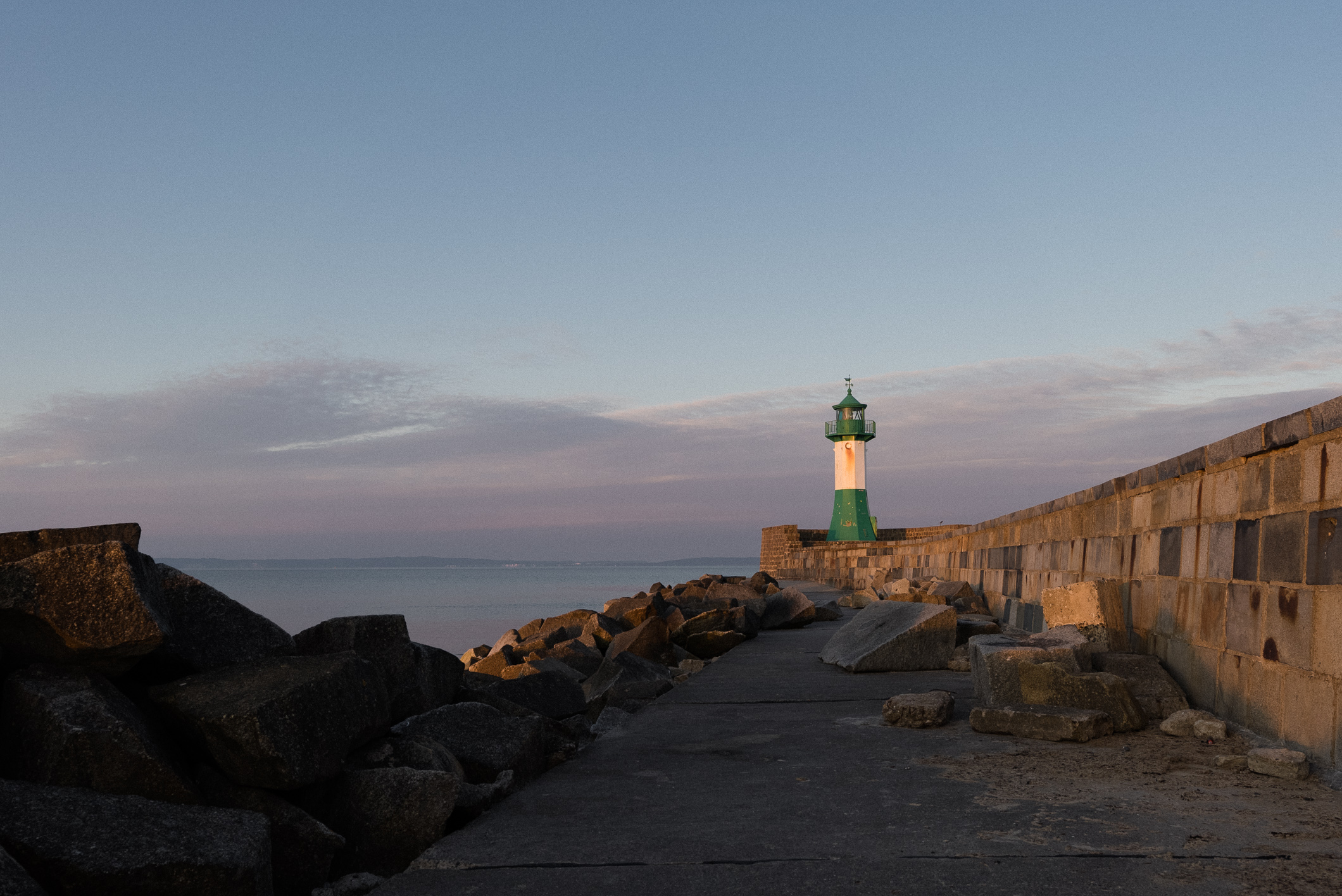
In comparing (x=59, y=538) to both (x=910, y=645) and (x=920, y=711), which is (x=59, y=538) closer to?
(x=920, y=711)

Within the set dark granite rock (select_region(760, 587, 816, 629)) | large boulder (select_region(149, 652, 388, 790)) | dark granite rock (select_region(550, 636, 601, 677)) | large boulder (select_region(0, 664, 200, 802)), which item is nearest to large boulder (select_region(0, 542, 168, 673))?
large boulder (select_region(0, 664, 200, 802))

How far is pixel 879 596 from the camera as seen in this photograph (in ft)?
39.4

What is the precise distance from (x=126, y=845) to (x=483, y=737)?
61.1 inches

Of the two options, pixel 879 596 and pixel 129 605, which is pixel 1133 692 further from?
pixel 879 596

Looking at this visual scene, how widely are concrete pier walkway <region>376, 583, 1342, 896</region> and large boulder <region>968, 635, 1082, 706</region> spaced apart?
0.35 metres

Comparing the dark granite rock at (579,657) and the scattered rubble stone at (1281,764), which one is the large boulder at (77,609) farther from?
the dark granite rock at (579,657)

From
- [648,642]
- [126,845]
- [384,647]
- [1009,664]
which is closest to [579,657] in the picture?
[648,642]

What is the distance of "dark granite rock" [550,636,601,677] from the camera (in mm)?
8602

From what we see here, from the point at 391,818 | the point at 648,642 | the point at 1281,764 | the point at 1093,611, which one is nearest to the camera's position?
the point at 391,818

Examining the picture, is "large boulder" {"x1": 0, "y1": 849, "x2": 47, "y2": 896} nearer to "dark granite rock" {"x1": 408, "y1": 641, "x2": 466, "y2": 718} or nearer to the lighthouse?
"dark granite rock" {"x1": 408, "y1": 641, "x2": 466, "y2": 718}

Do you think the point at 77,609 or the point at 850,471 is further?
the point at 850,471

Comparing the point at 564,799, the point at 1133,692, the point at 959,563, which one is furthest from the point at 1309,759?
the point at 959,563

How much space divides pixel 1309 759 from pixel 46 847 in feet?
12.0

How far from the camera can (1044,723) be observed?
151 inches
